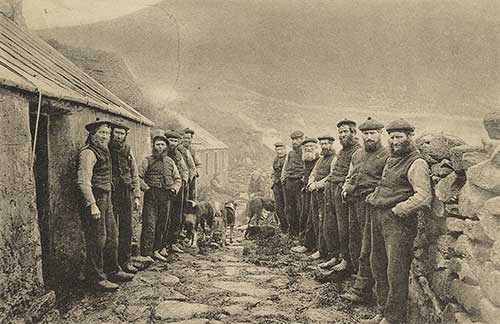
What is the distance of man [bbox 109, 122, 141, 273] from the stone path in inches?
16.8

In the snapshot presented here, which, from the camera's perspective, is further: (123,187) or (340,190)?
(340,190)

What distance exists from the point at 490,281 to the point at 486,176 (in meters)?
0.62

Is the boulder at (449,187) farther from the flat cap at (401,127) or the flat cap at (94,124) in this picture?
the flat cap at (94,124)

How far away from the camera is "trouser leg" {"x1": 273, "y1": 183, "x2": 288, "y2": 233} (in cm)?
891

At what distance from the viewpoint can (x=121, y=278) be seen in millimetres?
5152

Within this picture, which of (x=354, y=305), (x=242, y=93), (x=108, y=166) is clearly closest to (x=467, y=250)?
(x=354, y=305)

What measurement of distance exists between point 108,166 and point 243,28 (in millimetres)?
4203

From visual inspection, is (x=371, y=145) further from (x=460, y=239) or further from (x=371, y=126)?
(x=460, y=239)

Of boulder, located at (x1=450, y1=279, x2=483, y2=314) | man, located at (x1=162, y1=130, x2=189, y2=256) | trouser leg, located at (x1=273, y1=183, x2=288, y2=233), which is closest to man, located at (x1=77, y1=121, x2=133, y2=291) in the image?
man, located at (x1=162, y1=130, x2=189, y2=256)

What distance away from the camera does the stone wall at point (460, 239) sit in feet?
8.11

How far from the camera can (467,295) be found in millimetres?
2713

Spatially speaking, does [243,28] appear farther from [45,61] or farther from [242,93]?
A: [242,93]

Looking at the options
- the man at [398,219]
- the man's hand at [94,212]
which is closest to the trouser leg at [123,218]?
the man's hand at [94,212]

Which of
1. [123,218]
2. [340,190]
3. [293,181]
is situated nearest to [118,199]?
[123,218]
